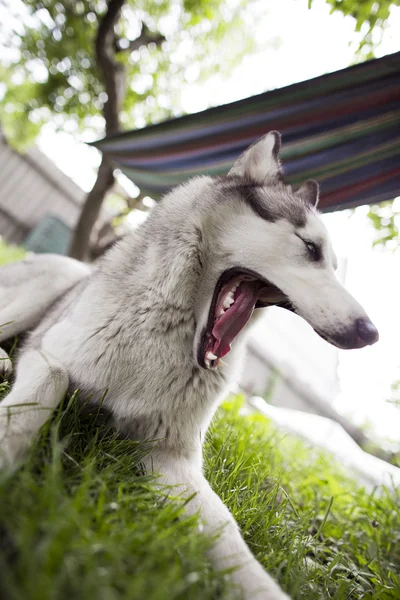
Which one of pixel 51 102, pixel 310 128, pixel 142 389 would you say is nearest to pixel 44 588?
pixel 142 389

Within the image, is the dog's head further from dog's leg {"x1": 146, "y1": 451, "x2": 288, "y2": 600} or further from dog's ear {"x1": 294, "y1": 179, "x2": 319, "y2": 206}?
dog's leg {"x1": 146, "y1": 451, "x2": 288, "y2": 600}

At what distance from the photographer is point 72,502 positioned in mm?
892

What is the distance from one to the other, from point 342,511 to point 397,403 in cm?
83

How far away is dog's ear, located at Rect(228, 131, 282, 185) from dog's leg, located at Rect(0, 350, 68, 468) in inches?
46.7

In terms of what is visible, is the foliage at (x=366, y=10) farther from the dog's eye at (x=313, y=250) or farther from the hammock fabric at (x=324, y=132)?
the dog's eye at (x=313, y=250)

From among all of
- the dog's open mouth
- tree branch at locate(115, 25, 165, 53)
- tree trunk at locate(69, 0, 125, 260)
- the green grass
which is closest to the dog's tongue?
the dog's open mouth

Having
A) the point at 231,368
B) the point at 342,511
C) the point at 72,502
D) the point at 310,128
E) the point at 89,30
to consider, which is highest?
the point at 89,30

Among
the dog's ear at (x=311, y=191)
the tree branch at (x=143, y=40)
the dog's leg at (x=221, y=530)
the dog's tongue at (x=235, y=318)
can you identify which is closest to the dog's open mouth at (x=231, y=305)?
the dog's tongue at (x=235, y=318)

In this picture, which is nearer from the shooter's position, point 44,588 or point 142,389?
point 44,588

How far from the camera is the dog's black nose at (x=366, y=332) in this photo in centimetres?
136

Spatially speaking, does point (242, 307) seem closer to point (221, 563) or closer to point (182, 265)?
point (182, 265)

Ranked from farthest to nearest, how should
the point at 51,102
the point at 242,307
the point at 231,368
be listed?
1. the point at 51,102
2. the point at 231,368
3. the point at 242,307

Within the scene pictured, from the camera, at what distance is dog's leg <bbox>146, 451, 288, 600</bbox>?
→ 1.04 metres

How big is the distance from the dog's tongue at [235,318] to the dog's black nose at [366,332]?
1.39 feet
